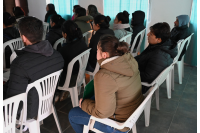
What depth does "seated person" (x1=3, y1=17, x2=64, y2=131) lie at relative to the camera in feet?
4.33

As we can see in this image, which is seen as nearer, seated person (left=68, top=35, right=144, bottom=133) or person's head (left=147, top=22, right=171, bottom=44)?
seated person (left=68, top=35, right=144, bottom=133)

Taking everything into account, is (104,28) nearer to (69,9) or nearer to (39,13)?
(69,9)

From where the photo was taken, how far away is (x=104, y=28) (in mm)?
2781

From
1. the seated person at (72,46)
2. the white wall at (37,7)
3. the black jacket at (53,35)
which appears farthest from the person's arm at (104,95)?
the white wall at (37,7)

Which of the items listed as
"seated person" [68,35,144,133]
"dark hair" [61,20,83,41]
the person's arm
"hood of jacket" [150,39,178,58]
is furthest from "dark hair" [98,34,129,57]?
"dark hair" [61,20,83,41]

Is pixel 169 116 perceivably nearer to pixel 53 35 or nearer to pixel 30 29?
pixel 30 29

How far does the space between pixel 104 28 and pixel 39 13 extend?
12.9 feet

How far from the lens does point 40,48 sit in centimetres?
144

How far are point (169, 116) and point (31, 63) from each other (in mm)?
1724

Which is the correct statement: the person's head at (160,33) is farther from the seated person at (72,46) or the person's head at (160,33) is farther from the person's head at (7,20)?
the person's head at (7,20)

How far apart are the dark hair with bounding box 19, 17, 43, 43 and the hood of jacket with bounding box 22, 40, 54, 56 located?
87 mm

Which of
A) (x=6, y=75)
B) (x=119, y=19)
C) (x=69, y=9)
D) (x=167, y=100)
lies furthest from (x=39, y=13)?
(x=167, y=100)

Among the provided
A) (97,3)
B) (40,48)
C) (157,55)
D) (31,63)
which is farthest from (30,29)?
(97,3)

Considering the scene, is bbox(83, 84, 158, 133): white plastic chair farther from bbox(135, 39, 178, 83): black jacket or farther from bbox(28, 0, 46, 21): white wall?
bbox(28, 0, 46, 21): white wall
